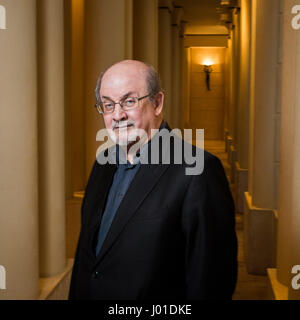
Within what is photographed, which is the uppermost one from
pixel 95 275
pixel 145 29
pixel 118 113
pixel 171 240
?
pixel 145 29

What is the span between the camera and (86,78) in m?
6.25

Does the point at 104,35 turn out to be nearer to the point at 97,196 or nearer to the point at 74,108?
the point at 74,108

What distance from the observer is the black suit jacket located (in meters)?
2.04

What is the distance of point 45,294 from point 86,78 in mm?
3415

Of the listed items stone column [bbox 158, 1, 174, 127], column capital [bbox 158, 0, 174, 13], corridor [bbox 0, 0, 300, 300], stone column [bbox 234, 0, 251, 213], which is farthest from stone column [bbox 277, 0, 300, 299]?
column capital [bbox 158, 0, 174, 13]

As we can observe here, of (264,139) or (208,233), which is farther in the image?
(264,139)

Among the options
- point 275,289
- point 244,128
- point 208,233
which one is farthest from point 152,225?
point 244,128

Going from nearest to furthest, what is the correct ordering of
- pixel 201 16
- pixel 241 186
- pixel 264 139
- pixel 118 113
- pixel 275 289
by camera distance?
pixel 118 113, pixel 275 289, pixel 264 139, pixel 241 186, pixel 201 16

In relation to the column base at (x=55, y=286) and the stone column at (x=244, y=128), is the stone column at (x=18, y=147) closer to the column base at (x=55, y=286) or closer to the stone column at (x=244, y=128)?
the column base at (x=55, y=286)

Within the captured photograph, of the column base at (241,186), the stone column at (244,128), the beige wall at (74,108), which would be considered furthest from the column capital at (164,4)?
the beige wall at (74,108)

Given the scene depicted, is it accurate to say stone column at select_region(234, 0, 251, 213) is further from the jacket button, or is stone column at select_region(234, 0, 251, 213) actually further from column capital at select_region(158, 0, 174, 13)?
the jacket button

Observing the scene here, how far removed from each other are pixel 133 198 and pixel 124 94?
0.43 m

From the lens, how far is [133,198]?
212cm

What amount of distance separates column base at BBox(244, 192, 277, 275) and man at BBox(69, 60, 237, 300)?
4044 mm
